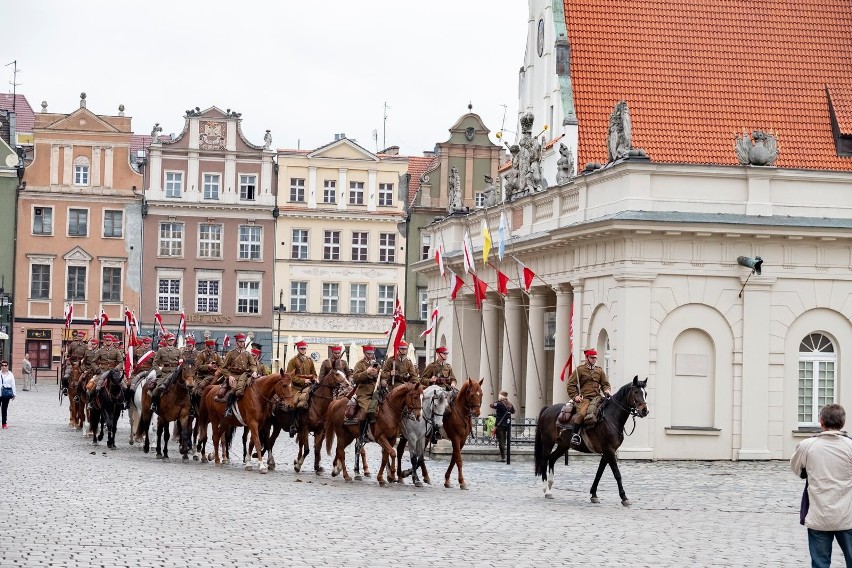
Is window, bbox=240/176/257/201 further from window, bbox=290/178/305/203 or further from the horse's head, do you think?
the horse's head

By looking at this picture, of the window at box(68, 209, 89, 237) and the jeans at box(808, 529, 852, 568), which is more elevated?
the window at box(68, 209, 89, 237)

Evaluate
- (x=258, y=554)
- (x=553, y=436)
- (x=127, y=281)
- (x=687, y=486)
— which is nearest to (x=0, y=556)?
(x=258, y=554)

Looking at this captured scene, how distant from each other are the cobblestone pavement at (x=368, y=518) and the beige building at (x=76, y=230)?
164 feet

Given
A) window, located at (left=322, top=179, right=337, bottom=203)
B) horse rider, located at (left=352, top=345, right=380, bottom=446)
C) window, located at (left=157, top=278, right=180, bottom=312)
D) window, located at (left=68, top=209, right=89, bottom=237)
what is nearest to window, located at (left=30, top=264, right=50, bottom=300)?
window, located at (left=68, top=209, right=89, bottom=237)

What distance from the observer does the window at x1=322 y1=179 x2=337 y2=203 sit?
8131 centimetres

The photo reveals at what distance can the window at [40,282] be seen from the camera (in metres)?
78.2

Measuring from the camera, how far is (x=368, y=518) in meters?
18.8

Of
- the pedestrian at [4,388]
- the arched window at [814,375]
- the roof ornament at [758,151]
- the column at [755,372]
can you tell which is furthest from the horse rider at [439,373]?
the pedestrian at [4,388]

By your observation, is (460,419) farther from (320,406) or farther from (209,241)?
(209,241)

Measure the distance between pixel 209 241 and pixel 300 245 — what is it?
4701 mm

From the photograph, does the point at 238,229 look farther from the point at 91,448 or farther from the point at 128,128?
the point at 91,448

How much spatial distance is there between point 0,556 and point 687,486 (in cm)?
1491

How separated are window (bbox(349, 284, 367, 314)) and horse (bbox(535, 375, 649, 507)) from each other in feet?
189

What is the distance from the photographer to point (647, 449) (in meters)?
33.4
